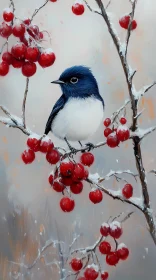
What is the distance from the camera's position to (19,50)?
34.4 inches

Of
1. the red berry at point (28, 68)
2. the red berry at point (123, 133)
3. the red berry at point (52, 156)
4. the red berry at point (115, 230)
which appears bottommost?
the red berry at point (115, 230)

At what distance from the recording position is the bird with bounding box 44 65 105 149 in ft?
3.70

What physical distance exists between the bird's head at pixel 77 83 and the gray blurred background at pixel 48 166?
7 centimetres

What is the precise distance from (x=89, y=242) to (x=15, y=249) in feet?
0.72

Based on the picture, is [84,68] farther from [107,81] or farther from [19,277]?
[19,277]

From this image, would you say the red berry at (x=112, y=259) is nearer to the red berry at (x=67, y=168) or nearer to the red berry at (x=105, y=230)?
the red berry at (x=105, y=230)

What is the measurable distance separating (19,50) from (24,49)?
1 cm

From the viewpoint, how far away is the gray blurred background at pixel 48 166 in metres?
1.26

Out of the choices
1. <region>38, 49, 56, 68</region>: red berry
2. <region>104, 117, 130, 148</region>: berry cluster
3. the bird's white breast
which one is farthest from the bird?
<region>38, 49, 56, 68</region>: red berry

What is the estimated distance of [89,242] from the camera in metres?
1.29

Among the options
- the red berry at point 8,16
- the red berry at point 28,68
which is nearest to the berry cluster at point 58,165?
the red berry at point 28,68

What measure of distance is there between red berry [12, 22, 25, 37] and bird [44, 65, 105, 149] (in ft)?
0.97

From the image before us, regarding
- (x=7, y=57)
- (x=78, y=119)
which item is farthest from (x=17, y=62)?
(x=78, y=119)

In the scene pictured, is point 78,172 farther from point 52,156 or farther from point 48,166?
point 48,166
